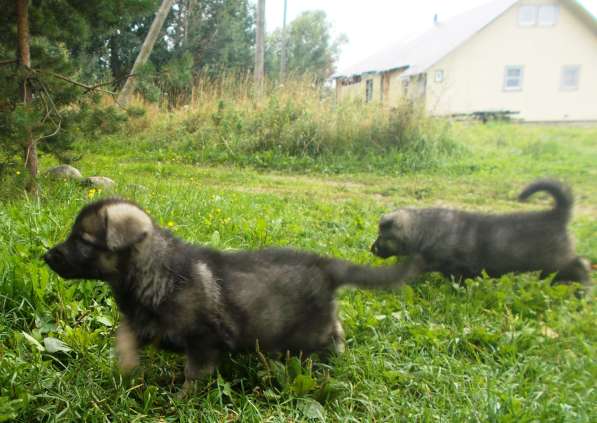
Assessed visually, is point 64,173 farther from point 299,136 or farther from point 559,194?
point 559,194

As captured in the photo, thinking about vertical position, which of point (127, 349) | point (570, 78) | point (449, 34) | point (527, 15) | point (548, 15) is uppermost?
point (449, 34)

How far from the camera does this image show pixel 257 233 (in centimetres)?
443

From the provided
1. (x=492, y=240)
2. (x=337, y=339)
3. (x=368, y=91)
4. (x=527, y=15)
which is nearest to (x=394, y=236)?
(x=492, y=240)

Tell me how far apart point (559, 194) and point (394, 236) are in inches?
53.3

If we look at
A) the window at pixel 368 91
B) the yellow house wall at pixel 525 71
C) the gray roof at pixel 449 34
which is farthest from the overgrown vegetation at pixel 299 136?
the gray roof at pixel 449 34

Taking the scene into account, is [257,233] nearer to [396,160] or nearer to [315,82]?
[396,160]

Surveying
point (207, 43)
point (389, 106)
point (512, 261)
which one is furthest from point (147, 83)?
point (207, 43)

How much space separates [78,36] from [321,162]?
5.05 m

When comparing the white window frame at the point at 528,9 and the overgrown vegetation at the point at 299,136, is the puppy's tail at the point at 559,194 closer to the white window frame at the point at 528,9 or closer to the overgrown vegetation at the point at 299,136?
the overgrown vegetation at the point at 299,136

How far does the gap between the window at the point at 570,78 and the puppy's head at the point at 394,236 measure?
4.80 meters

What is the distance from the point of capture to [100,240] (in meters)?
2.39

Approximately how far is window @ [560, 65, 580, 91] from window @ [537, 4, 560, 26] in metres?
0.77

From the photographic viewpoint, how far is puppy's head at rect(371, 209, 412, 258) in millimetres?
4367

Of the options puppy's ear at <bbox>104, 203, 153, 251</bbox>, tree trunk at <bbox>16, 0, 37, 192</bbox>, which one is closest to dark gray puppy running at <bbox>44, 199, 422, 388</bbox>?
puppy's ear at <bbox>104, 203, 153, 251</bbox>
